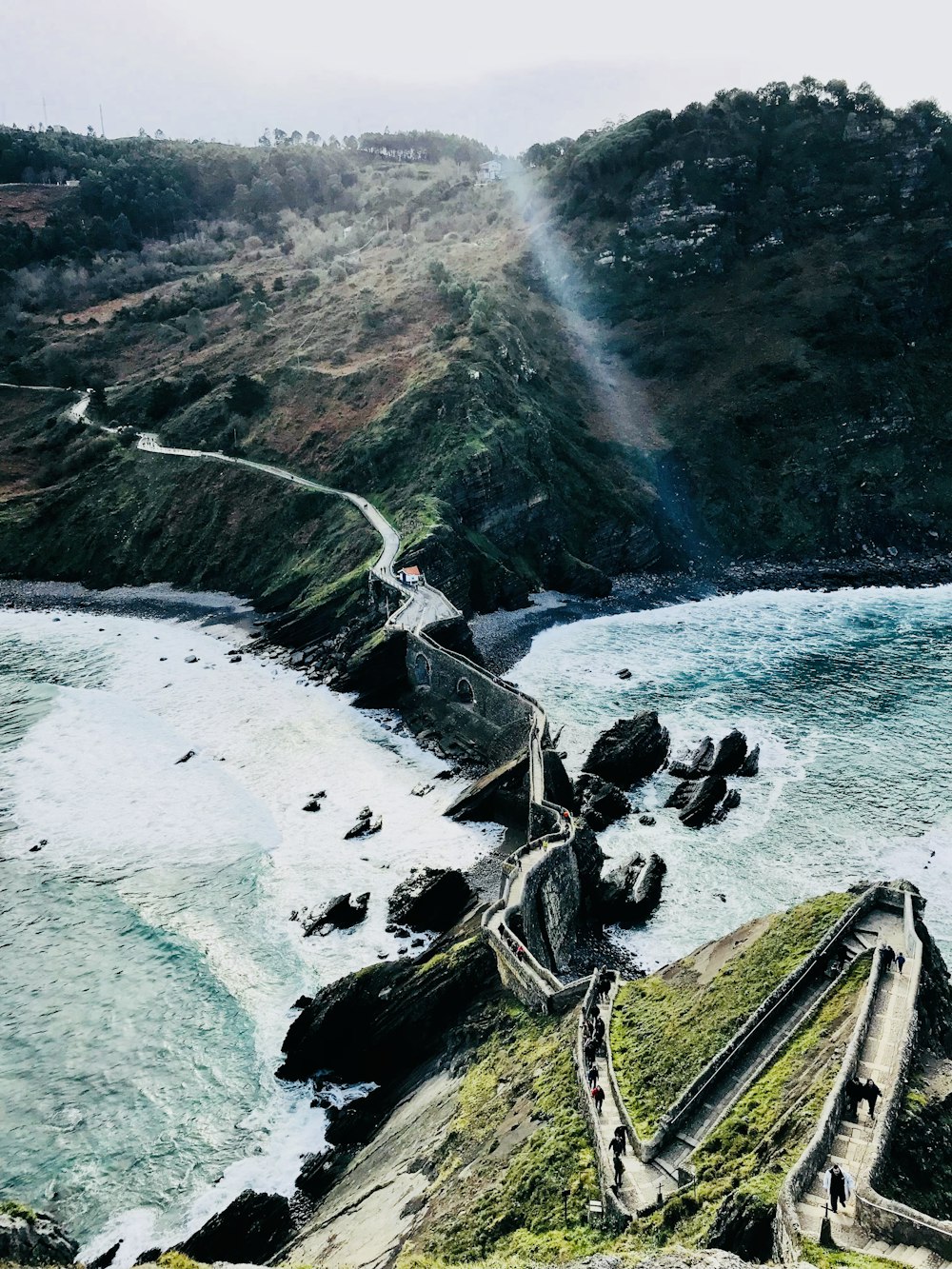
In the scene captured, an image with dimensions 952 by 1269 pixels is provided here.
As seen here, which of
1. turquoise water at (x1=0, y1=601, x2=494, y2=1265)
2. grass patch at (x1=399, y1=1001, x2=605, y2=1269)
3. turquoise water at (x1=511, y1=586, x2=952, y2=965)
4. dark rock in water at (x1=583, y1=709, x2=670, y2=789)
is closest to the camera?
grass patch at (x1=399, y1=1001, x2=605, y2=1269)

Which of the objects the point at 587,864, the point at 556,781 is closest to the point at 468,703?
the point at 556,781

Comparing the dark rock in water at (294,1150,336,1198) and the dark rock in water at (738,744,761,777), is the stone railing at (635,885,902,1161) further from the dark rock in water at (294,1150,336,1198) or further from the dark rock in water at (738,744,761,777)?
the dark rock in water at (738,744,761,777)

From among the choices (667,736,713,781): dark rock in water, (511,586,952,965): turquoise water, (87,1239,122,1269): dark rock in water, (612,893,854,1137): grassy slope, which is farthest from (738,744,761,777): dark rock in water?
(87,1239,122,1269): dark rock in water

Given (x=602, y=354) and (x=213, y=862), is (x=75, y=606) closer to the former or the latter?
(x=213, y=862)

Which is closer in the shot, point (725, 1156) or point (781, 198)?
point (725, 1156)

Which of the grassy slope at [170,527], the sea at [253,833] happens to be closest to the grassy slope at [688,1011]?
the sea at [253,833]

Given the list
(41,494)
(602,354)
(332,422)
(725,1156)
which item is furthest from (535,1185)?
(602,354)

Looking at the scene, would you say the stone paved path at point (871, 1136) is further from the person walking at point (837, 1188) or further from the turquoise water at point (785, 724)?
the turquoise water at point (785, 724)
